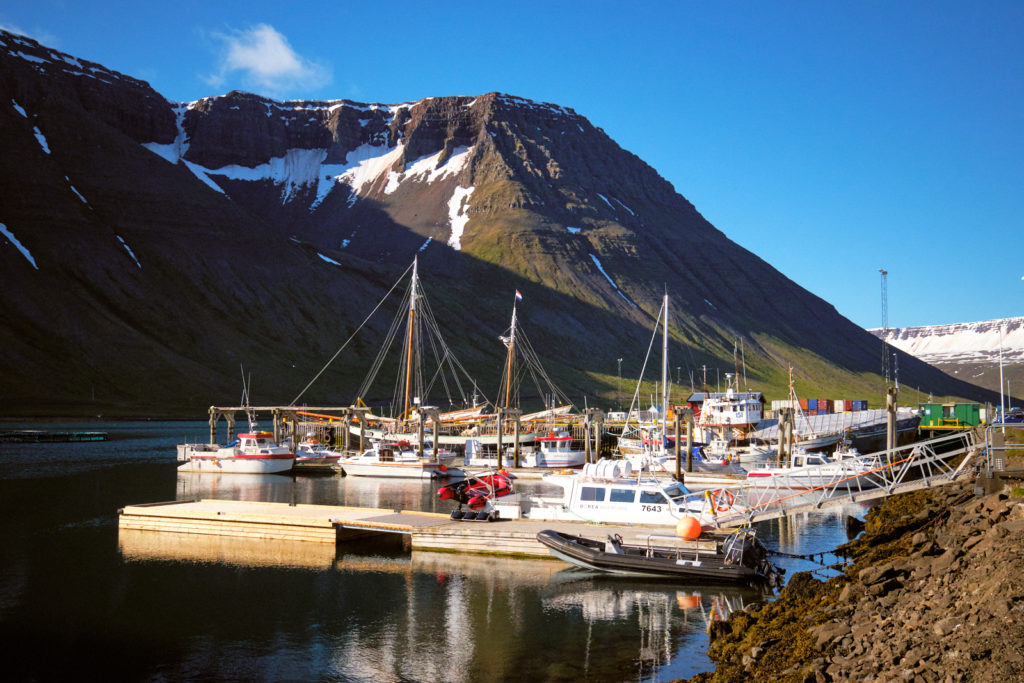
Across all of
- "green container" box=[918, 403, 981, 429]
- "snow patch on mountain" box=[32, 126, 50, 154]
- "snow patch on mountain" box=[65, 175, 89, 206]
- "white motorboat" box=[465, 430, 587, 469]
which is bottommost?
"white motorboat" box=[465, 430, 587, 469]

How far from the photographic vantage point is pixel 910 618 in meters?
16.9

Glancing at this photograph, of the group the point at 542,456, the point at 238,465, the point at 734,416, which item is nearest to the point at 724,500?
the point at 542,456

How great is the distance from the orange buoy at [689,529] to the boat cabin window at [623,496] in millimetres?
4126

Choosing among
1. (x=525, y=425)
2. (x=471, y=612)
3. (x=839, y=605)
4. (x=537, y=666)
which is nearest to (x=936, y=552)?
(x=839, y=605)

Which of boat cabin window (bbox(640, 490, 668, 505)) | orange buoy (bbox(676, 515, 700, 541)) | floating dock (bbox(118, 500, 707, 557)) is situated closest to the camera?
orange buoy (bbox(676, 515, 700, 541))

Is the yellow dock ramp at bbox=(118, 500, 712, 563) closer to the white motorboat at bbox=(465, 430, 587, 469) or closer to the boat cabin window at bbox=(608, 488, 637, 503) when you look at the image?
the boat cabin window at bbox=(608, 488, 637, 503)

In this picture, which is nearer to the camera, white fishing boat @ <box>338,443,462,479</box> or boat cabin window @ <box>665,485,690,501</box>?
boat cabin window @ <box>665,485,690,501</box>

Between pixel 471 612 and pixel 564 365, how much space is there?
510ft

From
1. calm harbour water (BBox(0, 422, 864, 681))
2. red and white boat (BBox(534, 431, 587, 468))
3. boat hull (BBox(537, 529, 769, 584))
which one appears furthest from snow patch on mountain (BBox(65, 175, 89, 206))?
boat hull (BBox(537, 529, 769, 584))

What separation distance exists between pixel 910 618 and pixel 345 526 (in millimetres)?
23251

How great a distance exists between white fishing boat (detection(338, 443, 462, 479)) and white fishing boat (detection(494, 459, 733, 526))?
90.5 feet

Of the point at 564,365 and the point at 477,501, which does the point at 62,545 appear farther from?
the point at 564,365

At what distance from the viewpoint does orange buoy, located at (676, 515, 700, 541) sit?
30359 mm

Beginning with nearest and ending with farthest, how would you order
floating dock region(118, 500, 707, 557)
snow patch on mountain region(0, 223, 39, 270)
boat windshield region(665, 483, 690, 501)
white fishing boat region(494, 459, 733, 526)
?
floating dock region(118, 500, 707, 557) < white fishing boat region(494, 459, 733, 526) < boat windshield region(665, 483, 690, 501) < snow patch on mountain region(0, 223, 39, 270)
